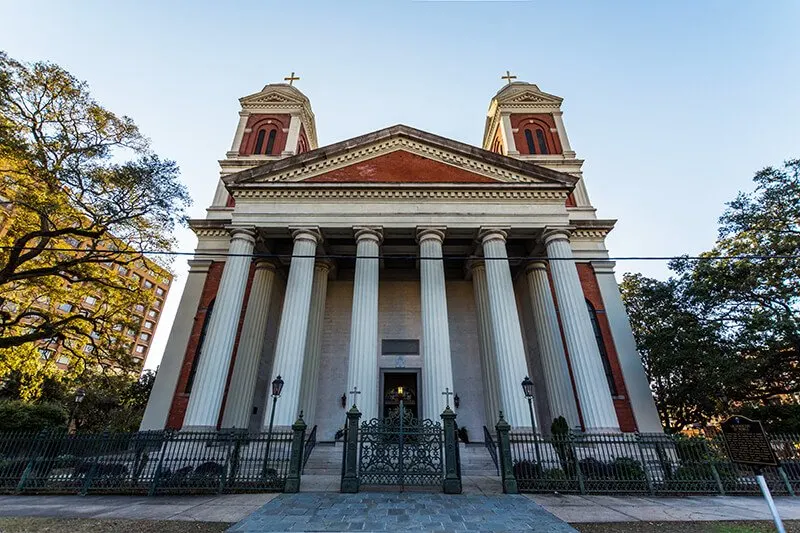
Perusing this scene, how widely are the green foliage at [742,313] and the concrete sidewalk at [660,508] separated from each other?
10.1 m

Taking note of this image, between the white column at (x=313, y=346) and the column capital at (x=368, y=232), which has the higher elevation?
the column capital at (x=368, y=232)

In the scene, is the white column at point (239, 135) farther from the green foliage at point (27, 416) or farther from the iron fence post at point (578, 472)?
the iron fence post at point (578, 472)

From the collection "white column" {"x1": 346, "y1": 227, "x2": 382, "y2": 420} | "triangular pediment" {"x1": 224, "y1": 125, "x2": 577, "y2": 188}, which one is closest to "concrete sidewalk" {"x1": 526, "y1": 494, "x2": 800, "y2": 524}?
"white column" {"x1": 346, "y1": 227, "x2": 382, "y2": 420}

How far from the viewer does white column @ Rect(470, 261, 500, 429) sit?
15312 millimetres

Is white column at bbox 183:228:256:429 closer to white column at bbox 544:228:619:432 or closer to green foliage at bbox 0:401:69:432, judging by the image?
white column at bbox 544:228:619:432

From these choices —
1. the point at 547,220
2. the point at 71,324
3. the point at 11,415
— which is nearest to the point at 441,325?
the point at 547,220

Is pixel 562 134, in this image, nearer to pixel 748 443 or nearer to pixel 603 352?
pixel 603 352

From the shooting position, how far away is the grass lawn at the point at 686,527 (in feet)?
19.5

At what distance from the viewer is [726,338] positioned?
17.8m

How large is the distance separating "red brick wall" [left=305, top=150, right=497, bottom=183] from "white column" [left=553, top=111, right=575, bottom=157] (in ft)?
32.5

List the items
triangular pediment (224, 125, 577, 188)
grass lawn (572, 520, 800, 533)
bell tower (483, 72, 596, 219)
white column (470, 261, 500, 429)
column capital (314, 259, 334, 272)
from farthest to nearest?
bell tower (483, 72, 596, 219)
column capital (314, 259, 334, 272)
triangular pediment (224, 125, 577, 188)
white column (470, 261, 500, 429)
grass lawn (572, 520, 800, 533)

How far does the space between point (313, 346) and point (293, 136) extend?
15.3 metres

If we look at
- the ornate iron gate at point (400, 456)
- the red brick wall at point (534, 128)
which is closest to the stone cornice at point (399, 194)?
the red brick wall at point (534, 128)

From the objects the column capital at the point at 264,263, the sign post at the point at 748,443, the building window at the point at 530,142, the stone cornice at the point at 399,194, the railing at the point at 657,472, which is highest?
the building window at the point at 530,142
